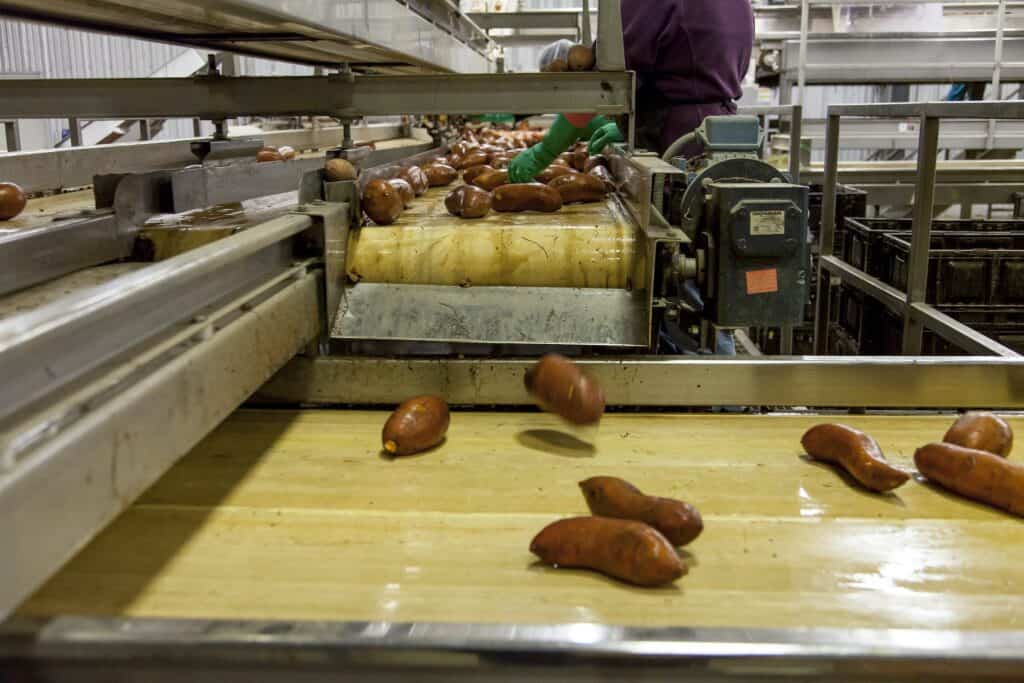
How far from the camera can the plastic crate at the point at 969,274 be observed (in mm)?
3188

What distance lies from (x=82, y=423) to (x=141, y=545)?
0.41 meters

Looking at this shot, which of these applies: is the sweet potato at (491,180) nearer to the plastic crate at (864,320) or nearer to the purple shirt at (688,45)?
the purple shirt at (688,45)

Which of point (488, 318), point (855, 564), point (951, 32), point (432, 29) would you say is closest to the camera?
point (855, 564)

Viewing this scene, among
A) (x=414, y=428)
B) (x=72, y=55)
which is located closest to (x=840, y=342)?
(x=414, y=428)

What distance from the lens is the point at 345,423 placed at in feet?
5.92

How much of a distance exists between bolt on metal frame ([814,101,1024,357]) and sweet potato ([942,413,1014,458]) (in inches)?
21.3

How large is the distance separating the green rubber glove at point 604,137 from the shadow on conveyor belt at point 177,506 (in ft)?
7.64

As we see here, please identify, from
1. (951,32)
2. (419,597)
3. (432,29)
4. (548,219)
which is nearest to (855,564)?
(419,597)

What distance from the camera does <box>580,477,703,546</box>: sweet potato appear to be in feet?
3.98

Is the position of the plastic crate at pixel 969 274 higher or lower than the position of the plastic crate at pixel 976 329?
higher

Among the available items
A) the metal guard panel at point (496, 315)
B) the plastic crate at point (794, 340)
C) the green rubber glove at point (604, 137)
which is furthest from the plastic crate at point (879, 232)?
the metal guard panel at point (496, 315)

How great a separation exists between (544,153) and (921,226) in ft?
4.36

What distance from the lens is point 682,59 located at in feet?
12.1

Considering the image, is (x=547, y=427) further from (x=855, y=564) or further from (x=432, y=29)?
(x=432, y=29)
